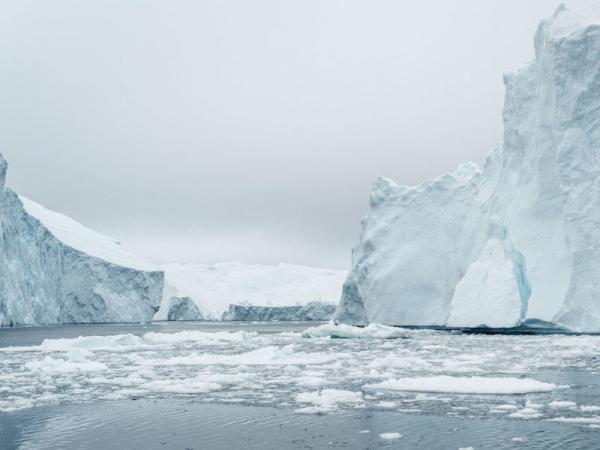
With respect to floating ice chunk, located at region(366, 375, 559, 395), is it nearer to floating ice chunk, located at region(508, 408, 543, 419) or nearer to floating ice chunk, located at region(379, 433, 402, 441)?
floating ice chunk, located at region(508, 408, 543, 419)

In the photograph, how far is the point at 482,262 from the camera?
33.9 metres

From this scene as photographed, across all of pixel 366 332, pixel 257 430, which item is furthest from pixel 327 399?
pixel 366 332

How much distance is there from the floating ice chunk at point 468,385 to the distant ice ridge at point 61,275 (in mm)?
37851

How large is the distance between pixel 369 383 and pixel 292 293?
145 metres

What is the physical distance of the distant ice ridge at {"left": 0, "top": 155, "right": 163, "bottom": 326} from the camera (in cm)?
4778

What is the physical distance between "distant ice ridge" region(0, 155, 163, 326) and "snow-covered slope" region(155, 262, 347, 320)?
70.6m

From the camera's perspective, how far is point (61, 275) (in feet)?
189

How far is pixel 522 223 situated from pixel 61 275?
1539 inches

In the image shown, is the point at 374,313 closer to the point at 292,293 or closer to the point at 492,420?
the point at 492,420

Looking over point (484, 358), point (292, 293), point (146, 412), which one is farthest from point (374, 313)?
point (292, 293)

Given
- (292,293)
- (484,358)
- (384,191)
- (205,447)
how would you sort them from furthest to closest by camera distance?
(292,293) < (384,191) < (484,358) < (205,447)

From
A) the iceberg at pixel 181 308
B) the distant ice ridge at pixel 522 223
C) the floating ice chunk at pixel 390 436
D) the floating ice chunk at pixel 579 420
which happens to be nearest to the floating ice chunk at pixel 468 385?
the floating ice chunk at pixel 579 420

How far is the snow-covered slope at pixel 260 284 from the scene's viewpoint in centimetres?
14812

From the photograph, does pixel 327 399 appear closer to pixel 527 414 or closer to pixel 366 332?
pixel 527 414
